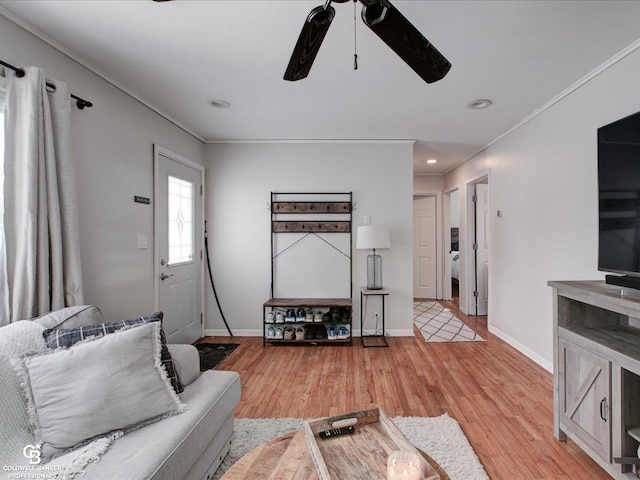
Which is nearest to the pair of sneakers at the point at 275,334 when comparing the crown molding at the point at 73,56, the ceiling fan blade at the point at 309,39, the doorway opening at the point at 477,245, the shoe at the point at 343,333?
the shoe at the point at 343,333

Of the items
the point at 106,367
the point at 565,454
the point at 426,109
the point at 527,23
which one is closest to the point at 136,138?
the point at 106,367

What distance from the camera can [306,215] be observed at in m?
3.85

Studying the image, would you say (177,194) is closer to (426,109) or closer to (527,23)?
(426,109)

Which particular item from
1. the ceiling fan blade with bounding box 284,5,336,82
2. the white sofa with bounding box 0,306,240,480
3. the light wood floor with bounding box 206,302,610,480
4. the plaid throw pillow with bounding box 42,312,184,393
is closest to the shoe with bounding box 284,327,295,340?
the light wood floor with bounding box 206,302,610,480

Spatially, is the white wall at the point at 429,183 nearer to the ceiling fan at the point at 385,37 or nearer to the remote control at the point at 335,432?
the ceiling fan at the point at 385,37

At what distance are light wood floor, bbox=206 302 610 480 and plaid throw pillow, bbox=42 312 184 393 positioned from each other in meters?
0.89

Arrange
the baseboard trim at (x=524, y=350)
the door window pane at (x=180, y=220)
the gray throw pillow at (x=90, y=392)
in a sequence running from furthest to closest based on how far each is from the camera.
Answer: the door window pane at (x=180, y=220) → the baseboard trim at (x=524, y=350) → the gray throw pillow at (x=90, y=392)

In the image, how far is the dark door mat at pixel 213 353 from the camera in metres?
3.08

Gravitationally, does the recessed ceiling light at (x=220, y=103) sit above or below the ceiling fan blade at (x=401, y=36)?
above

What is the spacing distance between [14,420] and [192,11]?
2.04 metres

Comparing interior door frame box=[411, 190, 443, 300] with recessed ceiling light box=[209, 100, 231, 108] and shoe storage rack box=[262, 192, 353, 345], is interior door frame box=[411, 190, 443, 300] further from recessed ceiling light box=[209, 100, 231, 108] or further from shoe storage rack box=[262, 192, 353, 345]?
recessed ceiling light box=[209, 100, 231, 108]

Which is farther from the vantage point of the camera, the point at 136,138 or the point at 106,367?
the point at 136,138

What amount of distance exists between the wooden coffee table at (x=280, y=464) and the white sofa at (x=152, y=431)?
31cm

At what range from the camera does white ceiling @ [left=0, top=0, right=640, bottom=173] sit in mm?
1662
